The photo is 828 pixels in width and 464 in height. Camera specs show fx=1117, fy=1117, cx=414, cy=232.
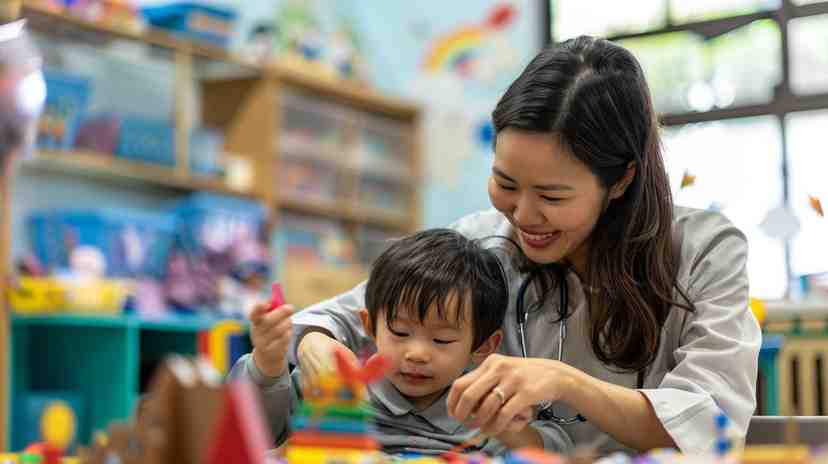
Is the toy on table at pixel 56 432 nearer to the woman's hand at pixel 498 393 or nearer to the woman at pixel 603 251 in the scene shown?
the woman's hand at pixel 498 393

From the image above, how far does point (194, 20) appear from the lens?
4348 millimetres

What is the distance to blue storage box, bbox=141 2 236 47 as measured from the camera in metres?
4.33

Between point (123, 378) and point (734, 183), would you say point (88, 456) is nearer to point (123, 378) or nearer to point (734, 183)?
point (123, 378)

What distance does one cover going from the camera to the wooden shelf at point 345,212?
15.7 feet

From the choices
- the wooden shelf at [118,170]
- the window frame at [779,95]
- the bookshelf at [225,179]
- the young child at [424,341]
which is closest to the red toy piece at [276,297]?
the young child at [424,341]

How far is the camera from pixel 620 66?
149 centimetres

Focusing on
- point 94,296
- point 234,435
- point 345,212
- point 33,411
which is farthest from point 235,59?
point 234,435

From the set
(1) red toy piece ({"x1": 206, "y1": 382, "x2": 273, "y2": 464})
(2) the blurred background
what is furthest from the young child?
(2) the blurred background

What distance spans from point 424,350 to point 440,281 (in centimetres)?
10

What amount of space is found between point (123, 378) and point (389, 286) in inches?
95.6

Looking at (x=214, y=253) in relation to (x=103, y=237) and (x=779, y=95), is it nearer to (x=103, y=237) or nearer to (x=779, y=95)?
(x=103, y=237)

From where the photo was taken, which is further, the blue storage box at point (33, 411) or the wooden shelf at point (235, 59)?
the wooden shelf at point (235, 59)

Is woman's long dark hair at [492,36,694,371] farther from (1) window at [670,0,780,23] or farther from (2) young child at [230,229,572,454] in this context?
(1) window at [670,0,780,23]

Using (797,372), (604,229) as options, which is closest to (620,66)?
(604,229)
